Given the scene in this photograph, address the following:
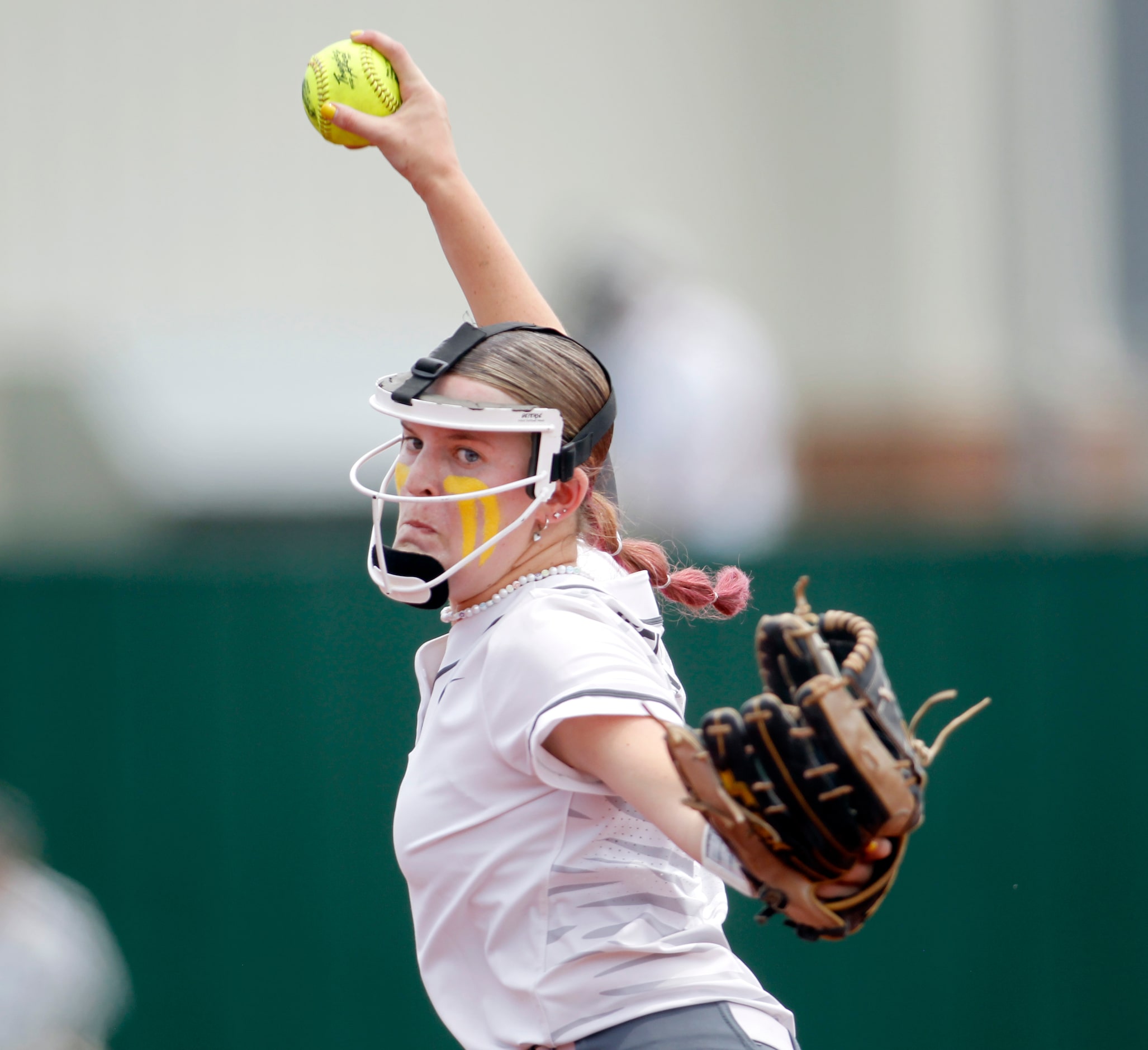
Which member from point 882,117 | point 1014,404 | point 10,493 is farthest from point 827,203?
point 10,493

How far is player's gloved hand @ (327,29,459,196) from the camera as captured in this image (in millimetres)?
2959

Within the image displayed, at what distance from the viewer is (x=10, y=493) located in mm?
9562

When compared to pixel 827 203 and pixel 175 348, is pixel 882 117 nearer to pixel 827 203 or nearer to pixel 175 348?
pixel 827 203

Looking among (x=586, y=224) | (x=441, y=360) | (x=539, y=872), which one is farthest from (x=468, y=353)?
(x=586, y=224)

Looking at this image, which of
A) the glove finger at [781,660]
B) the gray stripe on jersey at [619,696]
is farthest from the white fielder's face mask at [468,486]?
the glove finger at [781,660]

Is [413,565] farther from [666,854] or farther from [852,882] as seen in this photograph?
[852,882]

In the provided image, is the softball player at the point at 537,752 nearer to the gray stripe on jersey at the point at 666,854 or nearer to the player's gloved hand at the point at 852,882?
the gray stripe on jersey at the point at 666,854

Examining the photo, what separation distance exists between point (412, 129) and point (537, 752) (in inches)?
56.3

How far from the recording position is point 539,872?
2287 millimetres

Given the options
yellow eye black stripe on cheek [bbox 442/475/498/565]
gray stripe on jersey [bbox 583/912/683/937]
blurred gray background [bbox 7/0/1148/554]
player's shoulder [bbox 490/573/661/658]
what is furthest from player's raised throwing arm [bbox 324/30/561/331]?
blurred gray background [bbox 7/0/1148/554]

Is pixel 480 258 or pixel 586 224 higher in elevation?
pixel 480 258

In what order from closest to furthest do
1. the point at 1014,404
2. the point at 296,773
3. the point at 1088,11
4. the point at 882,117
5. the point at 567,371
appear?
the point at 567,371 < the point at 296,773 < the point at 1014,404 < the point at 1088,11 < the point at 882,117

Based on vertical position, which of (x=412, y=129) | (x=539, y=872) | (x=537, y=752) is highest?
(x=412, y=129)

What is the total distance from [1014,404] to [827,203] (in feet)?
10.6
